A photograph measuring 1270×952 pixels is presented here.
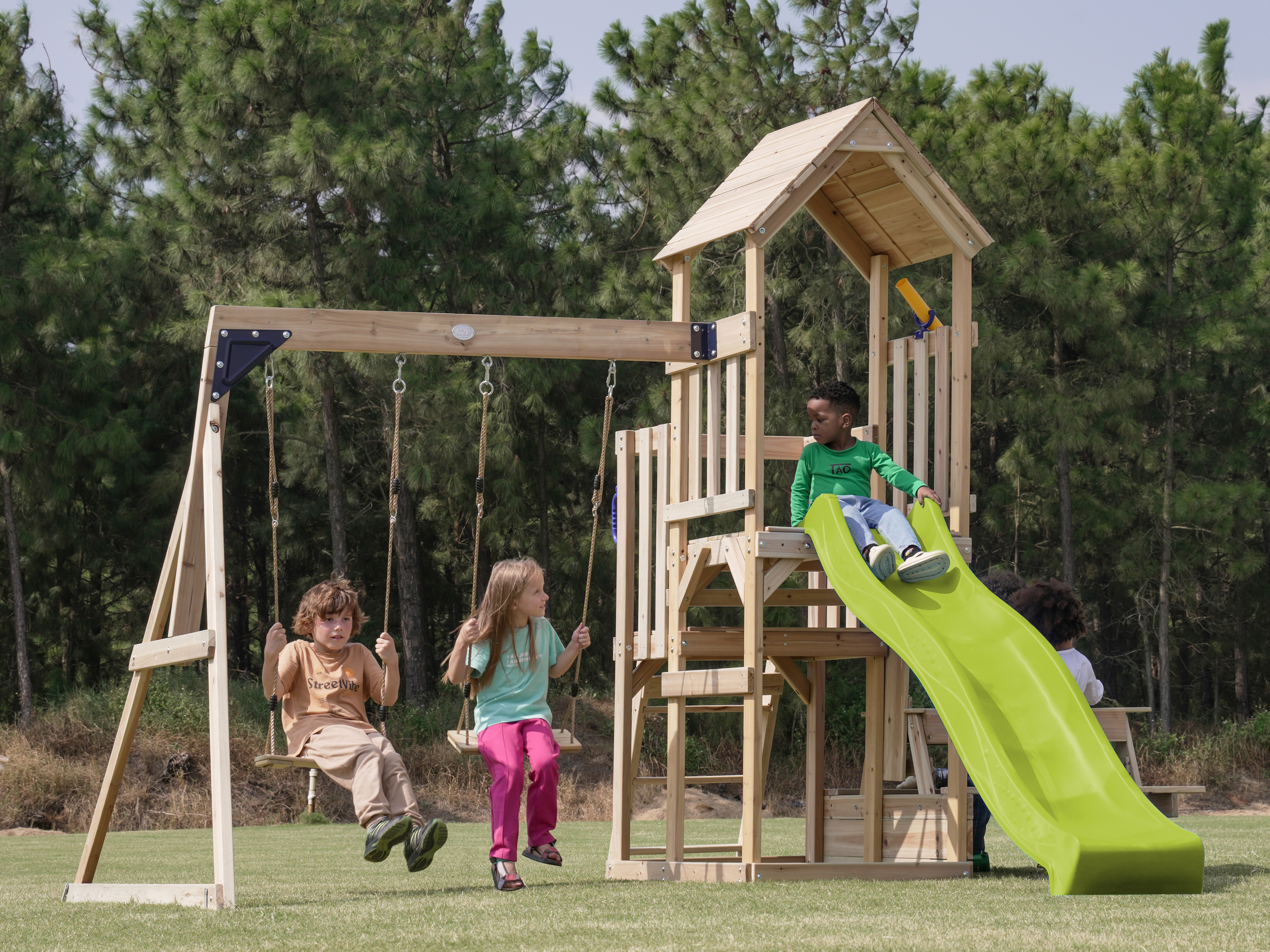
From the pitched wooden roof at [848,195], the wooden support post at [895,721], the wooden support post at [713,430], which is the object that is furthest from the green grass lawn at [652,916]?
the pitched wooden roof at [848,195]

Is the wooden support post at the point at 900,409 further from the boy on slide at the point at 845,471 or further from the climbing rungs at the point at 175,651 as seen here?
the climbing rungs at the point at 175,651

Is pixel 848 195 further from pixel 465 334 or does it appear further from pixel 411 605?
pixel 411 605

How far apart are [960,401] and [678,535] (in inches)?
66.5

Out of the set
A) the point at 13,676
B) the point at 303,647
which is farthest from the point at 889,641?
the point at 13,676

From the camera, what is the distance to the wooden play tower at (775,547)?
23.5ft

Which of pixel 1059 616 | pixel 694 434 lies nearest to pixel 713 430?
pixel 694 434

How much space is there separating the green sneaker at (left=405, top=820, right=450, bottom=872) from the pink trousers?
324 mm

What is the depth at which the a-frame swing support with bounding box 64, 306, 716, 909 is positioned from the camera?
20.4 ft

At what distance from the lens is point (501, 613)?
6.89m

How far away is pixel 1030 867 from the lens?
7.81 meters

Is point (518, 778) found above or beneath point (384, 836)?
above

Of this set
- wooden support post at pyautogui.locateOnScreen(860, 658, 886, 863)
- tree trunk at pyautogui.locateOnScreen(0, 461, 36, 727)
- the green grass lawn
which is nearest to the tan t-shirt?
the green grass lawn

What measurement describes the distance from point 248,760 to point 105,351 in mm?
6237

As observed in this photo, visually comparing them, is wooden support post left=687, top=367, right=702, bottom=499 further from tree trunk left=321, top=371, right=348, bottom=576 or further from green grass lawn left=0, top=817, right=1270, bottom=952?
tree trunk left=321, top=371, right=348, bottom=576
